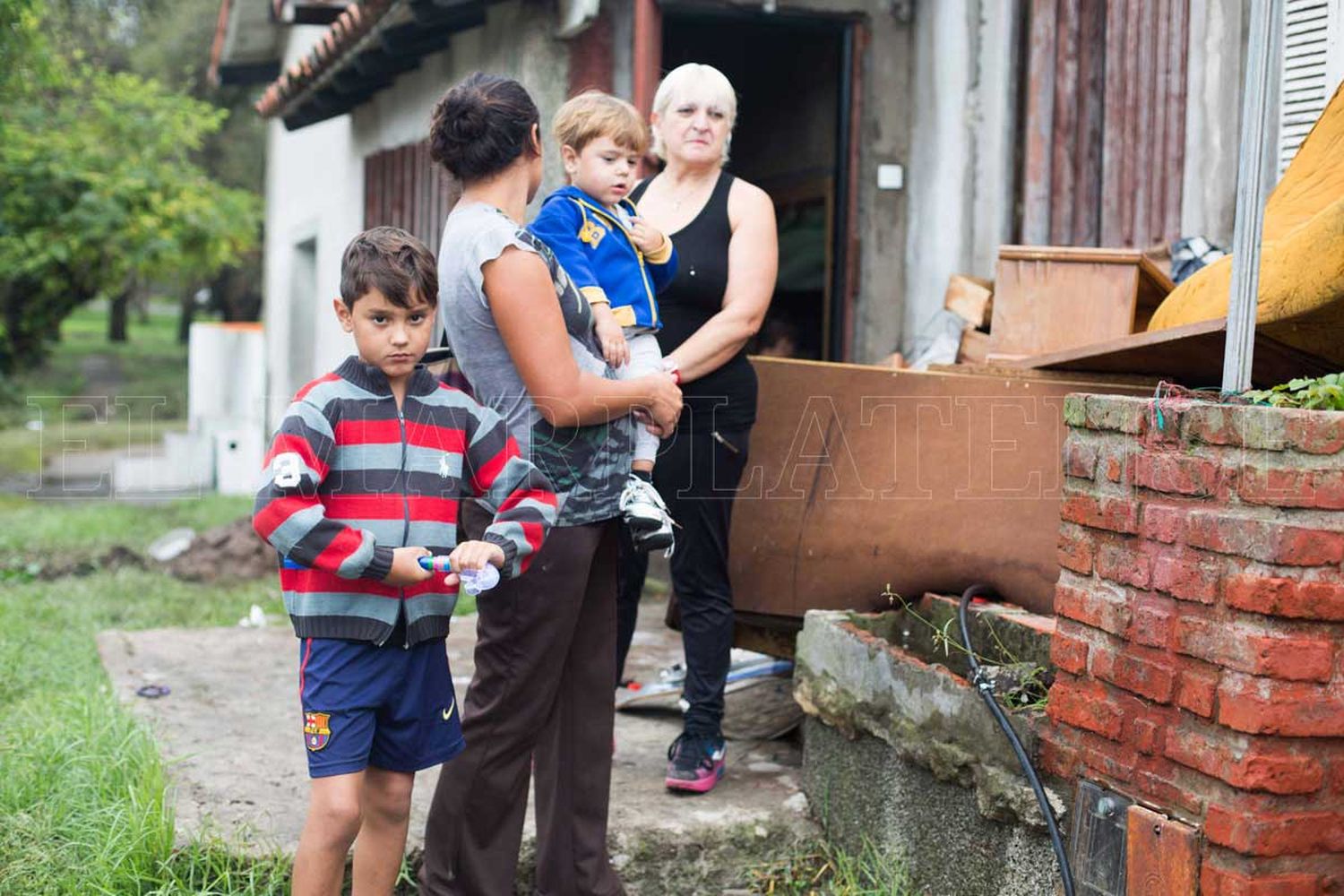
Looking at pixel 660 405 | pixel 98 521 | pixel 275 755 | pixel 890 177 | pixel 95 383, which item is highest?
pixel 890 177

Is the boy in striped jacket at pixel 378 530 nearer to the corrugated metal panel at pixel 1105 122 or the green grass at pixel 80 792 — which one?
the green grass at pixel 80 792

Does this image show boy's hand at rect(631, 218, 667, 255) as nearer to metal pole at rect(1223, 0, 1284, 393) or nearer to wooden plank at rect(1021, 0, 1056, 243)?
metal pole at rect(1223, 0, 1284, 393)

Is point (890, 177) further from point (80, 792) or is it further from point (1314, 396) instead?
point (80, 792)

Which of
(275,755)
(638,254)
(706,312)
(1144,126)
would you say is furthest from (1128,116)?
(275,755)

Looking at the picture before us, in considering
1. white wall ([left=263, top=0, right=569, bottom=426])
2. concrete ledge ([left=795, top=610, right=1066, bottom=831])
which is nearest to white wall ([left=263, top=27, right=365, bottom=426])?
white wall ([left=263, top=0, right=569, bottom=426])

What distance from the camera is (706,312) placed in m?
3.63

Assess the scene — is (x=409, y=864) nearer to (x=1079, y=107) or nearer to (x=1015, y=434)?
(x=1015, y=434)

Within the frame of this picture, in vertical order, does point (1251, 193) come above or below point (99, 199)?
below

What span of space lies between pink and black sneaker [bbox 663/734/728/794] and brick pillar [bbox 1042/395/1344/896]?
1.23 metres

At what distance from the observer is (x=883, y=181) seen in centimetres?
641

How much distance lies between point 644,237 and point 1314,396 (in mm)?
1472

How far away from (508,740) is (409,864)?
591mm

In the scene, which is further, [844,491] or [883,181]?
[883,181]

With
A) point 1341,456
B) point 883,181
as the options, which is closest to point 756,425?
point 1341,456
